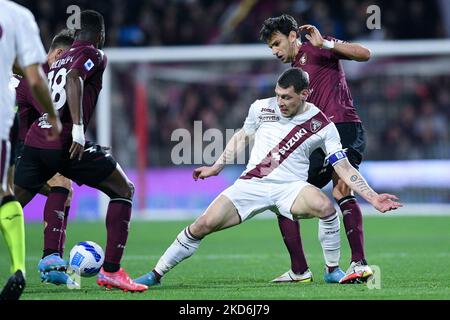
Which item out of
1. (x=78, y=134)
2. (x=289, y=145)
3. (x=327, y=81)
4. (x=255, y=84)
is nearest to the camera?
(x=78, y=134)

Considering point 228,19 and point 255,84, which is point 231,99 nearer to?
point 255,84

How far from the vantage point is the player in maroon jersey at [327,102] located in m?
7.98

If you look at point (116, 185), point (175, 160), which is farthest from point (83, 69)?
point (175, 160)

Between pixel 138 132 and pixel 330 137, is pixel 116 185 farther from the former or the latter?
pixel 138 132

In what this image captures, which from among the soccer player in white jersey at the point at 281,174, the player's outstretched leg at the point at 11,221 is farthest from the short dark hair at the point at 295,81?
the player's outstretched leg at the point at 11,221

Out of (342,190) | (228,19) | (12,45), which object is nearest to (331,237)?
(342,190)

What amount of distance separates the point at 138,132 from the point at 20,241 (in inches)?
464

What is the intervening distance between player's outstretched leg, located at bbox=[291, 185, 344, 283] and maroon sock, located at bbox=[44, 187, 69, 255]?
1981 millimetres

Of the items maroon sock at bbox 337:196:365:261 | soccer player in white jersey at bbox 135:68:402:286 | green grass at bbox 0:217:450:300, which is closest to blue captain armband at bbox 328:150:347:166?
soccer player in white jersey at bbox 135:68:402:286

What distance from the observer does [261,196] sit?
745cm

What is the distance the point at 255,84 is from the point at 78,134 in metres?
11.8

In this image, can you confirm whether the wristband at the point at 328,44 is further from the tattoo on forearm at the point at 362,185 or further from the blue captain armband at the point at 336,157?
the tattoo on forearm at the point at 362,185

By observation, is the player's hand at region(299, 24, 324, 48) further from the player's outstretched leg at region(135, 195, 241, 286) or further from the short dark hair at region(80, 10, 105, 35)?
the short dark hair at region(80, 10, 105, 35)

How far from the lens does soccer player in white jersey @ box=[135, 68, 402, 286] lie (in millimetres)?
7371
